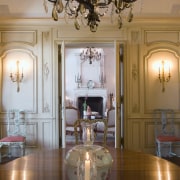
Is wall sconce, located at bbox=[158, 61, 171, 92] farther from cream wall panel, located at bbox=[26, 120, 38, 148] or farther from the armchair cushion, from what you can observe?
the armchair cushion

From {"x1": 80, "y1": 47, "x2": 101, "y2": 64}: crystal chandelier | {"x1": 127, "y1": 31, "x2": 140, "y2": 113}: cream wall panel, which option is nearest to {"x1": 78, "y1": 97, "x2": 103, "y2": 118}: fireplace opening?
{"x1": 80, "y1": 47, "x2": 101, "y2": 64}: crystal chandelier

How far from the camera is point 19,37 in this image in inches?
190

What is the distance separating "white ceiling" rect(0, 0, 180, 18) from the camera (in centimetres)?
434

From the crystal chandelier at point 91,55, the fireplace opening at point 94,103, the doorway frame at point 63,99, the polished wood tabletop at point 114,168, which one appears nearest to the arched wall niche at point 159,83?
the doorway frame at point 63,99

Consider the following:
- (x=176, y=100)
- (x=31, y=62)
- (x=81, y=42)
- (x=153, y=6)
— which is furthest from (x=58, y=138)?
(x=153, y=6)

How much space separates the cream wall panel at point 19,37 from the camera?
481 cm

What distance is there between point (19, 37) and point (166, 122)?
2.75 meters

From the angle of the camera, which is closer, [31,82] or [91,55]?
[31,82]

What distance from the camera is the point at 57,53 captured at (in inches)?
190

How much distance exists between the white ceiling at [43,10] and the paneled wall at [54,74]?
20cm

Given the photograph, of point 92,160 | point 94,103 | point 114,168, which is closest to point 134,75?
point 114,168

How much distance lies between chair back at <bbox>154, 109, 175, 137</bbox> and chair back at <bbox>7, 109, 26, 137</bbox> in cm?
214

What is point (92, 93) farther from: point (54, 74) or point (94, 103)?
point (54, 74)

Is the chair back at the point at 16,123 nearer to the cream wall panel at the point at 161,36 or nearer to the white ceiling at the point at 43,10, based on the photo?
the white ceiling at the point at 43,10
